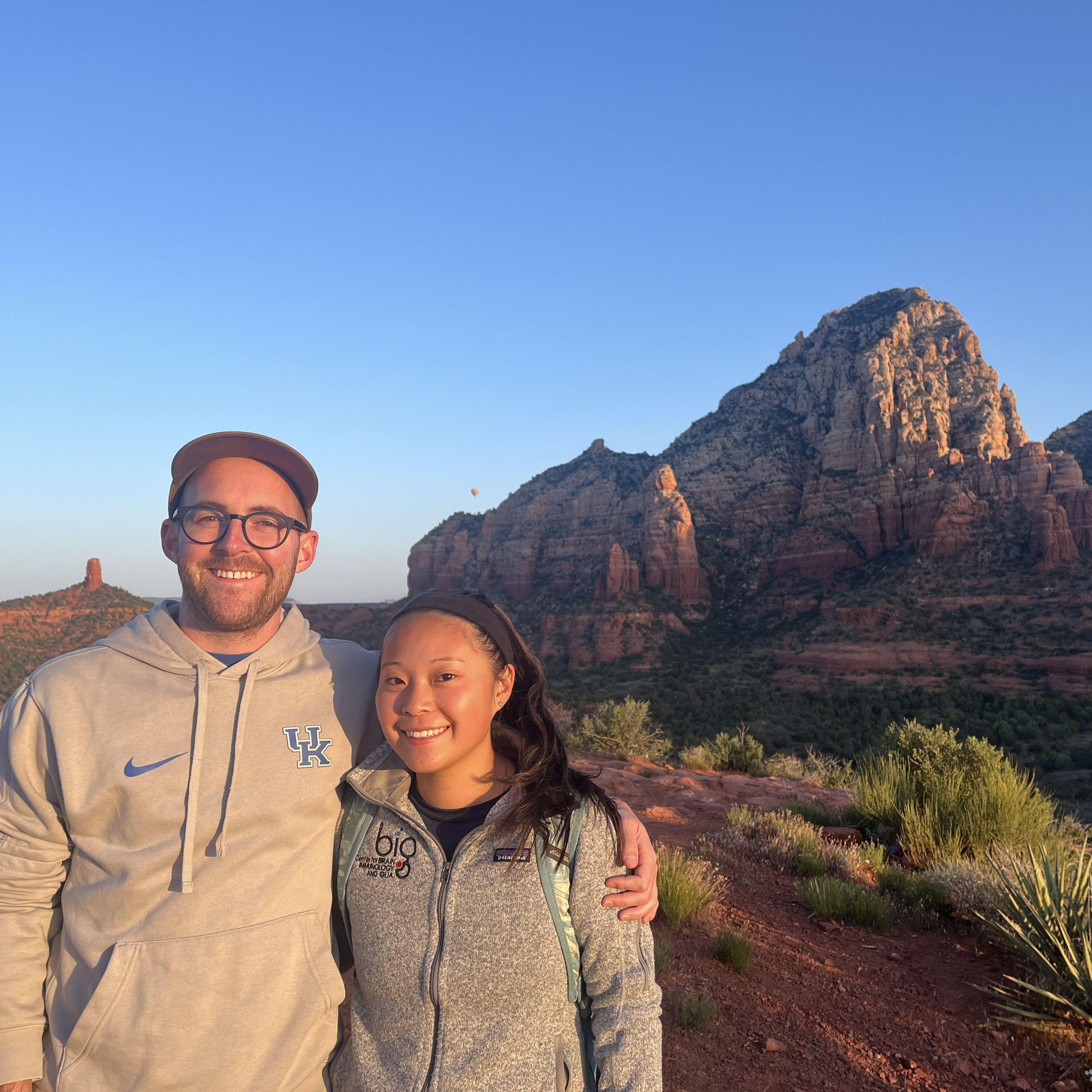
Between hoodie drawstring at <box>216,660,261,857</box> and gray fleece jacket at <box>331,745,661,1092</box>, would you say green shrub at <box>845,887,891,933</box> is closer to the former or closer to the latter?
gray fleece jacket at <box>331,745,661,1092</box>

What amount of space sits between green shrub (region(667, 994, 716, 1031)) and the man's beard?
→ 3273 mm

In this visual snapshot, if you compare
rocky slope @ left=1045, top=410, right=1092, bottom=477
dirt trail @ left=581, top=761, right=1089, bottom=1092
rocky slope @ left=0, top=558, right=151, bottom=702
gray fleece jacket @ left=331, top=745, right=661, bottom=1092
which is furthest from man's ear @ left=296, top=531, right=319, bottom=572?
rocky slope @ left=1045, top=410, right=1092, bottom=477

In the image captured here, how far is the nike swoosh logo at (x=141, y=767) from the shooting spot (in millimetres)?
1947

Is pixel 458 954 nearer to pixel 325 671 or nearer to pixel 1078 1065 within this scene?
pixel 325 671

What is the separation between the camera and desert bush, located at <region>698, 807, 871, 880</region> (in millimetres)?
6258

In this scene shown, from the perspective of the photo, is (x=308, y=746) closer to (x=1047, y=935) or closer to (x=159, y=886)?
(x=159, y=886)

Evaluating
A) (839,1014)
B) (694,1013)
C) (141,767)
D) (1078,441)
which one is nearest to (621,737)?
(839,1014)

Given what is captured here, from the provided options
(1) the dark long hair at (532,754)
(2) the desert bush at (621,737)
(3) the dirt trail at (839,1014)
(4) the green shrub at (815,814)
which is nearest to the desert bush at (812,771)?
(2) the desert bush at (621,737)

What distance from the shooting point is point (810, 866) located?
20.4ft

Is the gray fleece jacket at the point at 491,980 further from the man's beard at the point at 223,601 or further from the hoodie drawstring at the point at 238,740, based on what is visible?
the man's beard at the point at 223,601

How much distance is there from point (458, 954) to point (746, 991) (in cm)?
321

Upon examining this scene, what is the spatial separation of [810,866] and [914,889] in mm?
890

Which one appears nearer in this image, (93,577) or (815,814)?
(815,814)

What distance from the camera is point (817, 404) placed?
62938mm
